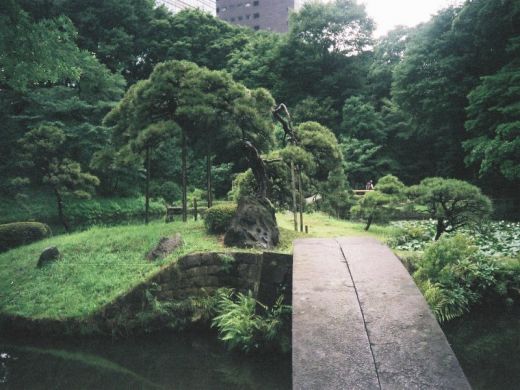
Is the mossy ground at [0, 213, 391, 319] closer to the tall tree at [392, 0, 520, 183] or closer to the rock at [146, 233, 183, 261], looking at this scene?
the rock at [146, 233, 183, 261]

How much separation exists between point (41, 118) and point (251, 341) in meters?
22.4

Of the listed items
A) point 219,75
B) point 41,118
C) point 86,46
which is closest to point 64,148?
point 41,118

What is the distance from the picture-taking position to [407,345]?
10.8 feet

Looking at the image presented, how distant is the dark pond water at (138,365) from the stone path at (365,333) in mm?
1915

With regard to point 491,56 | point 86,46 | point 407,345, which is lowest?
point 407,345

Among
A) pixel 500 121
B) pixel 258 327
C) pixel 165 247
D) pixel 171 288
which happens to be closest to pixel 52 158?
pixel 165 247

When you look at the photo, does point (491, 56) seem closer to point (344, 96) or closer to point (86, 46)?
point (344, 96)

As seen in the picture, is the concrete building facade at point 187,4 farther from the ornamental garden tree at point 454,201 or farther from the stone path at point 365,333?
the stone path at point 365,333

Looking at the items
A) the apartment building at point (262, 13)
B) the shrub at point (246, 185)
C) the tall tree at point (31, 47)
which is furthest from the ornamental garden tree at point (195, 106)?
the apartment building at point (262, 13)

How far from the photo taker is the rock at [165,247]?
9.12 m

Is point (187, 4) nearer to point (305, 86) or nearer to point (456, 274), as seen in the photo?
point (305, 86)

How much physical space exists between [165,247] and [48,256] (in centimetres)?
355

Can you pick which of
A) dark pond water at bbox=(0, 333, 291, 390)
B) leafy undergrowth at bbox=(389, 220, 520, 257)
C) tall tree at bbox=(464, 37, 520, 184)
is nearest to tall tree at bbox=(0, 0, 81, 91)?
dark pond water at bbox=(0, 333, 291, 390)

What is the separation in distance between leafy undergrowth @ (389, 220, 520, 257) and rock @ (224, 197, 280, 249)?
3265 mm
